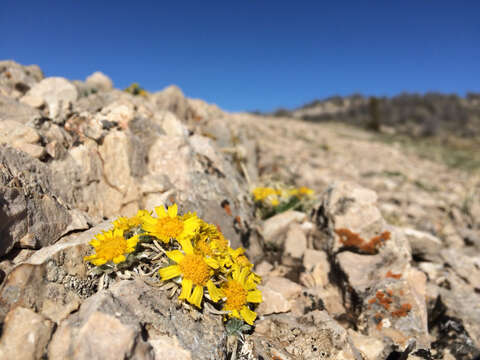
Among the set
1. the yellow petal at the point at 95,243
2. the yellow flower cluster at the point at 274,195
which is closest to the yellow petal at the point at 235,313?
the yellow petal at the point at 95,243

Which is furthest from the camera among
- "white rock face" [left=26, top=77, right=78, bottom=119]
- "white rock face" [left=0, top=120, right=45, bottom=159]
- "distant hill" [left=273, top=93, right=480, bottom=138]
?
"distant hill" [left=273, top=93, right=480, bottom=138]

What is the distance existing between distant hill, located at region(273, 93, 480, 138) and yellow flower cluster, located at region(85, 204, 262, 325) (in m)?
30.5

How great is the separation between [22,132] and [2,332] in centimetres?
186

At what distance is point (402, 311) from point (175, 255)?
2.24 metres

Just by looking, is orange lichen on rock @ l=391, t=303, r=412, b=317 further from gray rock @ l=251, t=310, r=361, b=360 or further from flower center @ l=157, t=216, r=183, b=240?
flower center @ l=157, t=216, r=183, b=240

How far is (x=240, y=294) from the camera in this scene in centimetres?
215

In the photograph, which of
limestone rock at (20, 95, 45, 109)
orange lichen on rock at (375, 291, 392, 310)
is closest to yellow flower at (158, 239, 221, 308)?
orange lichen on rock at (375, 291, 392, 310)

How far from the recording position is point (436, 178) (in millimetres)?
10758

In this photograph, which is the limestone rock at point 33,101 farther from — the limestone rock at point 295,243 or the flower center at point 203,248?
the limestone rock at point 295,243

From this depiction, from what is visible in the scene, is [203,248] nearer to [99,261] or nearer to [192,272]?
[192,272]

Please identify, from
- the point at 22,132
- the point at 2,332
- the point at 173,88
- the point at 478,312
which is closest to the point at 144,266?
the point at 2,332

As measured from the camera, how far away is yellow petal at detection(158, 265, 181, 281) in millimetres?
1964

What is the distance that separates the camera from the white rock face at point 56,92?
13.1 feet

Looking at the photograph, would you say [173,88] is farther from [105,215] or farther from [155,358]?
[155,358]
